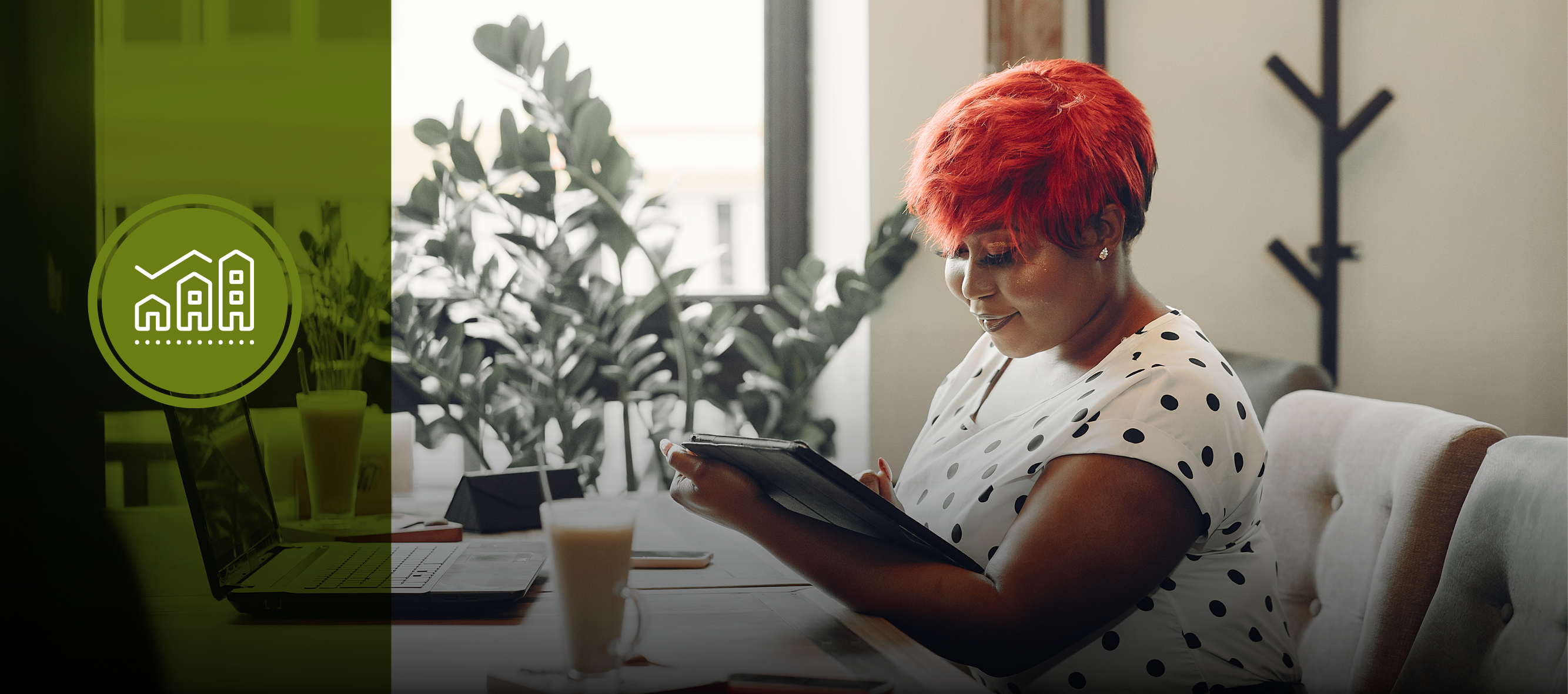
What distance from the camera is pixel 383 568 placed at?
86cm

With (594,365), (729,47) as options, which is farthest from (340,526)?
(729,47)

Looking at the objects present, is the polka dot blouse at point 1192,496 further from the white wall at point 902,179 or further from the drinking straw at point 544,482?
the white wall at point 902,179

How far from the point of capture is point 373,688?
0.63 meters

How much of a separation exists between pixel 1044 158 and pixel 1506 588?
55 cm

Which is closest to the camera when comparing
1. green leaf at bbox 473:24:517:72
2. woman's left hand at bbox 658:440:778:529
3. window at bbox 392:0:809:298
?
woman's left hand at bbox 658:440:778:529

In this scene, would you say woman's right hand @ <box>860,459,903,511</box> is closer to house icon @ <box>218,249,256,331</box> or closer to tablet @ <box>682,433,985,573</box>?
tablet @ <box>682,433,985,573</box>

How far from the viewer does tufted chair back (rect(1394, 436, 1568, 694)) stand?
710 millimetres

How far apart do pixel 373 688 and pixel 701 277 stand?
152 cm

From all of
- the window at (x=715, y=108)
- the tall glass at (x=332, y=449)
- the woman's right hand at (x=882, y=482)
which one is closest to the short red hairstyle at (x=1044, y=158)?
the woman's right hand at (x=882, y=482)

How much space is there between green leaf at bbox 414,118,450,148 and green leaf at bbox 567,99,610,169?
23 cm

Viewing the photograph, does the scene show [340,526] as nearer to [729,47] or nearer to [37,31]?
[37,31]

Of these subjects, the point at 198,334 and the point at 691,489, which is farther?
the point at 198,334
